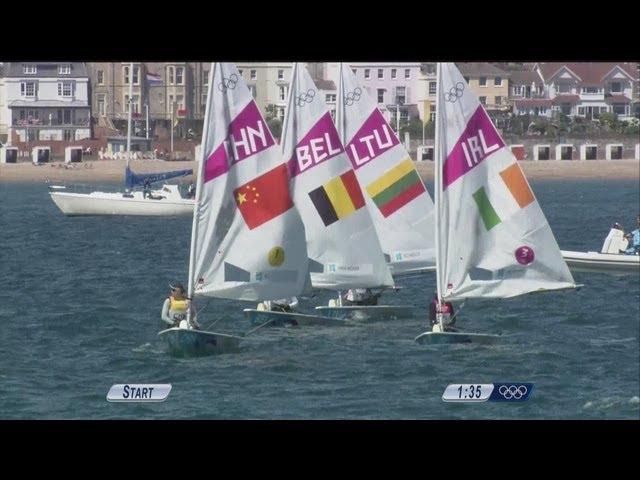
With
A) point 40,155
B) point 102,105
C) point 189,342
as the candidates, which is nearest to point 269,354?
point 189,342

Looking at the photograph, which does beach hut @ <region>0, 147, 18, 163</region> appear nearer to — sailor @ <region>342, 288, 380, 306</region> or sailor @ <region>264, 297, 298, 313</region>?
sailor @ <region>342, 288, 380, 306</region>

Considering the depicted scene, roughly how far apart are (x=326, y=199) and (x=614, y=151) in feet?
68.9

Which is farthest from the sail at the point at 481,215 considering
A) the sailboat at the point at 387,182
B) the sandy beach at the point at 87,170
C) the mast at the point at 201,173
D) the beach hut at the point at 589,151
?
the beach hut at the point at 589,151

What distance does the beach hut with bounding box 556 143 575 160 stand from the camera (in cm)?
3862

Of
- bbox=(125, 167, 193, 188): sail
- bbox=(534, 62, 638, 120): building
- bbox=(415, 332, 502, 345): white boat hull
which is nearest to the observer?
bbox=(534, 62, 638, 120): building

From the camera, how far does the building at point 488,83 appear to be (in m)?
24.4

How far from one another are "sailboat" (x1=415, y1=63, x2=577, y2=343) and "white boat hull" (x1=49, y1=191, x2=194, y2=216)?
11442mm

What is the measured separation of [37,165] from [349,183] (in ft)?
20.9

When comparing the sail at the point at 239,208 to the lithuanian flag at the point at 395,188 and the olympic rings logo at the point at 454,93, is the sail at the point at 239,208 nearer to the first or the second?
the olympic rings logo at the point at 454,93

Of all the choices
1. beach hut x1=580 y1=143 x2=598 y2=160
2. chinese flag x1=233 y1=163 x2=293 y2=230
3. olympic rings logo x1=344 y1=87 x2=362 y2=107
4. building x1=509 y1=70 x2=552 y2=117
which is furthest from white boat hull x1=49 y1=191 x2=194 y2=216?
chinese flag x1=233 y1=163 x2=293 y2=230

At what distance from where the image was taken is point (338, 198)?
986 inches

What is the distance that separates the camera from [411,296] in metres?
26.6

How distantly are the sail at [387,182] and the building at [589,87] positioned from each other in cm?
261

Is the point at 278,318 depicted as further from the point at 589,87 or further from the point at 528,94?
the point at 528,94
